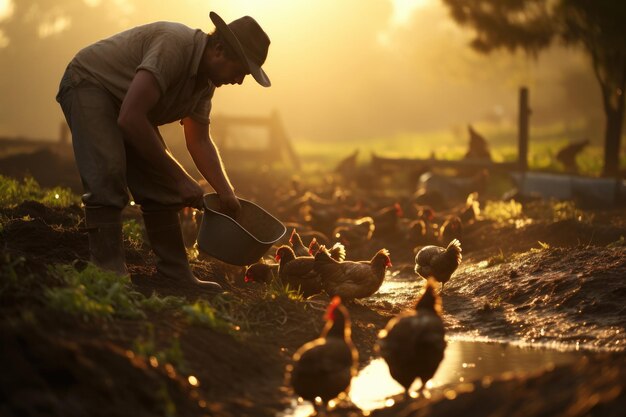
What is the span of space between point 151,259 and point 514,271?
4.02 meters

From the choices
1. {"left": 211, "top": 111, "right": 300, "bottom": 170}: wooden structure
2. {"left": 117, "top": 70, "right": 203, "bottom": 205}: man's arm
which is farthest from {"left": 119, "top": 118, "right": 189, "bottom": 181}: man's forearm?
{"left": 211, "top": 111, "right": 300, "bottom": 170}: wooden structure

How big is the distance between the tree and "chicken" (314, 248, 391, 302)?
11.5m

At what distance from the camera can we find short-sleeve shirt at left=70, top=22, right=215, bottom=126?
8.10m

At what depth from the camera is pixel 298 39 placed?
105 metres

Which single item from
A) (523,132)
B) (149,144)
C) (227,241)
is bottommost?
(227,241)

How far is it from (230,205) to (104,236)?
3.93 ft

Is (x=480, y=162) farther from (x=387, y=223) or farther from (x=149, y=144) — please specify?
(x=149, y=144)

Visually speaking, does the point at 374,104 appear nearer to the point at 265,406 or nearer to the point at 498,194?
the point at 498,194

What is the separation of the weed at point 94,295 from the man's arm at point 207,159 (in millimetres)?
1456

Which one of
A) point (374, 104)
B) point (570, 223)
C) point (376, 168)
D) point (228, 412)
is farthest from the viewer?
point (374, 104)

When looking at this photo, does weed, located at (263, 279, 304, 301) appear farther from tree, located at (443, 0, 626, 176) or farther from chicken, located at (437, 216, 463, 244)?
tree, located at (443, 0, 626, 176)

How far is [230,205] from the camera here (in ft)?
29.3

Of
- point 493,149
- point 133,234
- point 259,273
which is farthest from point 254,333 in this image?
point 493,149

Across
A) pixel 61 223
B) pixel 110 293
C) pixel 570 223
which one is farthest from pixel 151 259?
pixel 570 223
